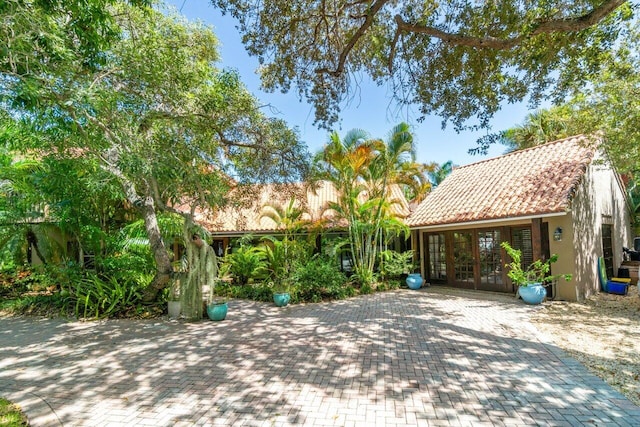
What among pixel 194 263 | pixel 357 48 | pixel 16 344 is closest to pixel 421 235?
pixel 357 48

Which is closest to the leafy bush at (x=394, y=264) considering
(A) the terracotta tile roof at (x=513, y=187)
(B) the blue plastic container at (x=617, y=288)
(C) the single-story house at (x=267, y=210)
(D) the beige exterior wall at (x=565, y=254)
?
(A) the terracotta tile roof at (x=513, y=187)

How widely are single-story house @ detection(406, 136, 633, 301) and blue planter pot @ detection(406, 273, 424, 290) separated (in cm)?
Result: 103

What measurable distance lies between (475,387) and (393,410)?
4.27 feet

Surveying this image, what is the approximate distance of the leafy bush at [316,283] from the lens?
11.0 m

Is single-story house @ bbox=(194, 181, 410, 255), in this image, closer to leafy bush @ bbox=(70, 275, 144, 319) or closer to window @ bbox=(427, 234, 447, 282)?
window @ bbox=(427, 234, 447, 282)

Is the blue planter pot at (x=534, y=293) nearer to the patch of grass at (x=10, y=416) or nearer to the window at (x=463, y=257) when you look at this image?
the window at (x=463, y=257)

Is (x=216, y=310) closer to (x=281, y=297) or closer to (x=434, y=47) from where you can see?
(x=281, y=297)

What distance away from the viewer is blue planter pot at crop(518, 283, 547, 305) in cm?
941

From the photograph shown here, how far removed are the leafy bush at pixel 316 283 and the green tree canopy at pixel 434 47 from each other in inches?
193

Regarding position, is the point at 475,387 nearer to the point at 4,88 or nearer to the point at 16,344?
the point at 4,88

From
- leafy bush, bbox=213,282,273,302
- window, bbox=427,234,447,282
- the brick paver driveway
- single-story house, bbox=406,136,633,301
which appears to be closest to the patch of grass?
the brick paver driveway

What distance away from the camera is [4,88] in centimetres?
437

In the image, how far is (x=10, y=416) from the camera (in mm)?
3707

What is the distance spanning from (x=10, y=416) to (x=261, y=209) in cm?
863
